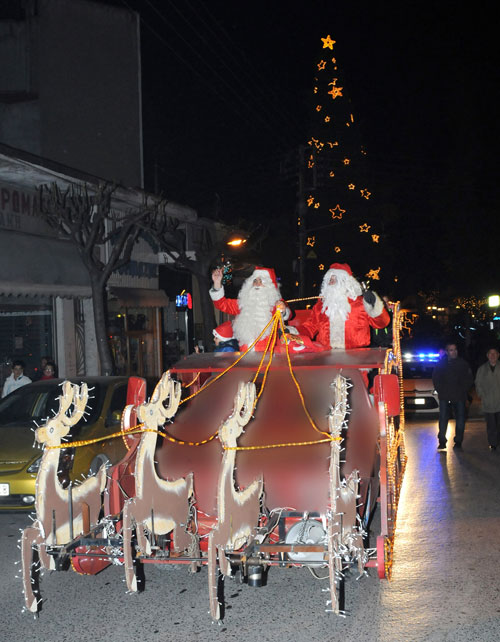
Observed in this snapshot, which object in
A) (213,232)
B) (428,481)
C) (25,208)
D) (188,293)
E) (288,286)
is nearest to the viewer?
(428,481)

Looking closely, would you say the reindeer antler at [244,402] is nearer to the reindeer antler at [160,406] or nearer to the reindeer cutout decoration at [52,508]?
the reindeer antler at [160,406]

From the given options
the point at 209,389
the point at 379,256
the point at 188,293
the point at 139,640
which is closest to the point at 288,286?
the point at 188,293

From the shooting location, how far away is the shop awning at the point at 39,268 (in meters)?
16.3

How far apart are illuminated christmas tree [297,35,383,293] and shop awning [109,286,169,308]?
21.6 m

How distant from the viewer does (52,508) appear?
5.17m

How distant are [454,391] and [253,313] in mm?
5662

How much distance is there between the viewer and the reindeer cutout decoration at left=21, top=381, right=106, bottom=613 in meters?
5.00

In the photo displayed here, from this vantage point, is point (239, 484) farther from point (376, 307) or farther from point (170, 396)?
point (376, 307)

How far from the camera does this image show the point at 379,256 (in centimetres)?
4850

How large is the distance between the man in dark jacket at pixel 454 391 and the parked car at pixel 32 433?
5339 mm

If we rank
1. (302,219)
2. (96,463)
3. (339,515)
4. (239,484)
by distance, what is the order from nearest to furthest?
(339,515), (239,484), (96,463), (302,219)

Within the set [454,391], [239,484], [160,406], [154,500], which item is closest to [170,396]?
[160,406]

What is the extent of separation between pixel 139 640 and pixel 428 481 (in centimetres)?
596

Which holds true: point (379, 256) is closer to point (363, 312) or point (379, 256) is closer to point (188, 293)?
point (188, 293)
